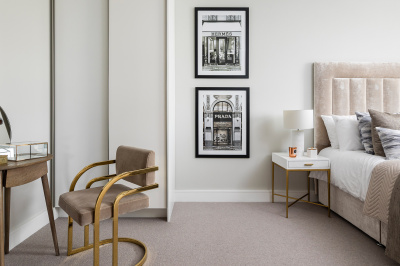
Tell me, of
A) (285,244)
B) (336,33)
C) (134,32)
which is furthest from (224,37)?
(285,244)

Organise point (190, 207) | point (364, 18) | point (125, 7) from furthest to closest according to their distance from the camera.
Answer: point (364, 18) < point (190, 207) < point (125, 7)

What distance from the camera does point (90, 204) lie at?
1.69 m

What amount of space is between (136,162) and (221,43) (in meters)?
2.09

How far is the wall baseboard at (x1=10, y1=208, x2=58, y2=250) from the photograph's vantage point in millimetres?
2113

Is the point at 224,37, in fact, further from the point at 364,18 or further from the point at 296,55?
the point at 364,18

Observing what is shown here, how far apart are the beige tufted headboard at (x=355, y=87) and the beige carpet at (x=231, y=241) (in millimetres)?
1319

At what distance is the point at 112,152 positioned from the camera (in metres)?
2.69

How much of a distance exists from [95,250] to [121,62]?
72.0 inches

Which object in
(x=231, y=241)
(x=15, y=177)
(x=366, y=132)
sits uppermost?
(x=366, y=132)

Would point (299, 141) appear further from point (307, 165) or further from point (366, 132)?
point (366, 132)

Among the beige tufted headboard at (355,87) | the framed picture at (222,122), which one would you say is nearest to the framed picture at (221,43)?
the framed picture at (222,122)

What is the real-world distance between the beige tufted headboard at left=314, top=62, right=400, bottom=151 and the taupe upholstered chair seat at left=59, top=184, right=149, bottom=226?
2537 millimetres

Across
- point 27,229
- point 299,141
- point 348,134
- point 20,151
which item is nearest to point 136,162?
point 20,151

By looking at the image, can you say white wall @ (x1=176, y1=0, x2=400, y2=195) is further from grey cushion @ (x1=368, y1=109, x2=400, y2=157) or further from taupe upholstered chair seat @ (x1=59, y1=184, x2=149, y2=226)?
taupe upholstered chair seat @ (x1=59, y1=184, x2=149, y2=226)
